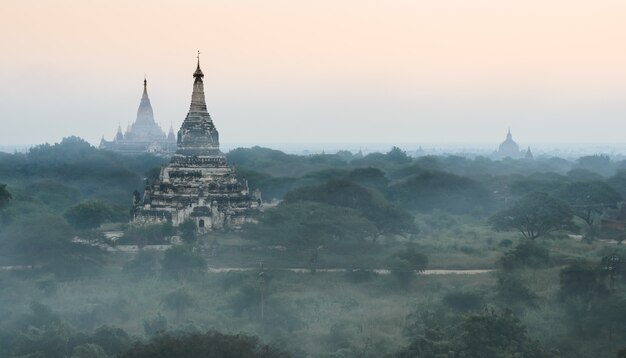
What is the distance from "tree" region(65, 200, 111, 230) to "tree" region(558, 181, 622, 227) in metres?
34.3

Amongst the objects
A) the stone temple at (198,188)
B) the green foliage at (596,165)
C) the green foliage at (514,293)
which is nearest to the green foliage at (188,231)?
the stone temple at (198,188)

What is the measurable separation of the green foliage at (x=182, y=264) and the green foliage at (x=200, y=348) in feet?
53.2

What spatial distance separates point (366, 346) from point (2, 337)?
14.0m

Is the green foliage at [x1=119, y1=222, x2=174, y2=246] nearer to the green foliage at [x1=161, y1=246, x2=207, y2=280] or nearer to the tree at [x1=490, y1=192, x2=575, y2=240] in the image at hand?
the green foliage at [x1=161, y1=246, x2=207, y2=280]

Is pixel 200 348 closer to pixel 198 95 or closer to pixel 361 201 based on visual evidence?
pixel 361 201

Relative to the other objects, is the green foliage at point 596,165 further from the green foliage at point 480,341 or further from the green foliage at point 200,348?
the green foliage at point 200,348

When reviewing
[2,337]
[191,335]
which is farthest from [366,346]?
[2,337]

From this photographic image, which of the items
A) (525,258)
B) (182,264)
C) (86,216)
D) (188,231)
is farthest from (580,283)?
(86,216)

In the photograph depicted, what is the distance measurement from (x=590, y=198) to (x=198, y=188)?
97.6 ft

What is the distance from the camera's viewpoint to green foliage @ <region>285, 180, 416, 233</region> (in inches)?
2020

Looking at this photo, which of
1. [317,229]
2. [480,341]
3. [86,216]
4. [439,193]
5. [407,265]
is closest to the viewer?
[480,341]

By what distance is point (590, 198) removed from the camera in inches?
2340

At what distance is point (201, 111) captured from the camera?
59156mm

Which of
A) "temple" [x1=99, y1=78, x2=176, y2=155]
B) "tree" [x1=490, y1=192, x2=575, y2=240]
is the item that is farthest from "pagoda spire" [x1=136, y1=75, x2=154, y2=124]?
"tree" [x1=490, y1=192, x2=575, y2=240]
